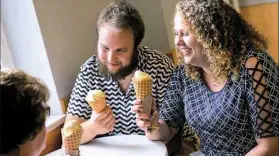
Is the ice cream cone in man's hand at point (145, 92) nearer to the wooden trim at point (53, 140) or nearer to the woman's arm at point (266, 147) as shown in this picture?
the woman's arm at point (266, 147)

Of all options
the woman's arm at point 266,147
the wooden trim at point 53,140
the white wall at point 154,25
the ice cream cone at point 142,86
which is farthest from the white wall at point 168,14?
the woman's arm at point 266,147

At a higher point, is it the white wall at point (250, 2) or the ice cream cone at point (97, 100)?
the white wall at point (250, 2)

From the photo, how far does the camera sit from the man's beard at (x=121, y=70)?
5.99ft

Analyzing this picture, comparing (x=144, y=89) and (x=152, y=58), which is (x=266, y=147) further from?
(x=152, y=58)

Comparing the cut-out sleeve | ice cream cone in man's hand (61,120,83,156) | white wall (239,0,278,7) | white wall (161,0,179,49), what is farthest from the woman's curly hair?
white wall (239,0,278,7)

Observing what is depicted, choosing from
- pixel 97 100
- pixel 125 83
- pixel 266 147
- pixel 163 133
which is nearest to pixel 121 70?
pixel 125 83

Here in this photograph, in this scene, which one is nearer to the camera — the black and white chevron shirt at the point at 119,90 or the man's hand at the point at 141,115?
the man's hand at the point at 141,115

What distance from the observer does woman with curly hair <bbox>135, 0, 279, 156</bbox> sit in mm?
1376

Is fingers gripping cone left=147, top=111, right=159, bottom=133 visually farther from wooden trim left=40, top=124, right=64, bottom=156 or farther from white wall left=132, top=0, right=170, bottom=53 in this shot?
white wall left=132, top=0, right=170, bottom=53

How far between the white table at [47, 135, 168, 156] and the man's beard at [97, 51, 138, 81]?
30 centimetres

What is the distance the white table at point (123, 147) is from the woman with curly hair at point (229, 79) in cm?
10

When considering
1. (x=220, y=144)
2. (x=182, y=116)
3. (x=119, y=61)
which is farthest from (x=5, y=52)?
(x=220, y=144)

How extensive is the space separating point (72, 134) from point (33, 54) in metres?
0.79

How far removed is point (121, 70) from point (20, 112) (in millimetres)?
927
